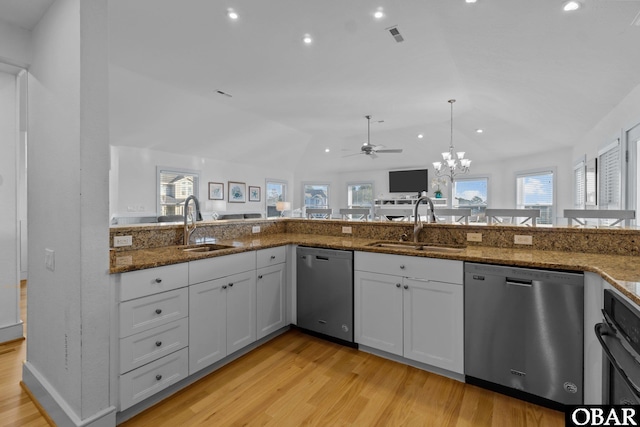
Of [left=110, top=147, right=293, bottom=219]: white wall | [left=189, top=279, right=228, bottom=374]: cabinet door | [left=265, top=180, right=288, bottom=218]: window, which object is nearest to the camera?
[left=189, top=279, right=228, bottom=374]: cabinet door

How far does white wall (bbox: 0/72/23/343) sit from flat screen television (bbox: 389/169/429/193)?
345 inches

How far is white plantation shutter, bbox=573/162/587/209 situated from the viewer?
5.49 m

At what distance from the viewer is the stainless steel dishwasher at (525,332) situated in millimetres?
1736

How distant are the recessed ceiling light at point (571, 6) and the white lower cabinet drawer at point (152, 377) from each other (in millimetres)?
3679

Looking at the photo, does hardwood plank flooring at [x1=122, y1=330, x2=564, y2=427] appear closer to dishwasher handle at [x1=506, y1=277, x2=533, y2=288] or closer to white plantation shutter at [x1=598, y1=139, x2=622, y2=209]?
dishwasher handle at [x1=506, y1=277, x2=533, y2=288]

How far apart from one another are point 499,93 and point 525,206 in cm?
408

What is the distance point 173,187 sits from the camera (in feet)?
23.0

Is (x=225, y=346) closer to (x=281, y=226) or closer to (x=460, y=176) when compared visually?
(x=281, y=226)

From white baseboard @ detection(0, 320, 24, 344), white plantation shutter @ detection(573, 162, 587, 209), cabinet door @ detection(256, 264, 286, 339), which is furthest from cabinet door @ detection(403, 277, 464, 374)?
white plantation shutter @ detection(573, 162, 587, 209)

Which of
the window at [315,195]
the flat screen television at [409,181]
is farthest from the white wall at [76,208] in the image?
the flat screen television at [409,181]

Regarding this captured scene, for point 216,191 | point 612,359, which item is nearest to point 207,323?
point 612,359

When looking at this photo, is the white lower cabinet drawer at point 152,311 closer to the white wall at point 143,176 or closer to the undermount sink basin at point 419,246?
the undermount sink basin at point 419,246

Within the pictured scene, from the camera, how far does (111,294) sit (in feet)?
5.52

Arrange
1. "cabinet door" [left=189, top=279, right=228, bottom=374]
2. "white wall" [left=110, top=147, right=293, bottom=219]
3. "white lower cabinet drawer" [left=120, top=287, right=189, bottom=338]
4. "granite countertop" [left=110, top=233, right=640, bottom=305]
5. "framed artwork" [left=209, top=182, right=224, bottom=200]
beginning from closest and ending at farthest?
"granite countertop" [left=110, top=233, right=640, bottom=305]
"white lower cabinet drawer" [left=120, top=287, right=189, bottom=338]
"cabinet door" [left=189, top=279, right=228, bottom=374]
"white wall" [left=110, top=147, right=293, bottom=219]
"framed artwork" [left=209, top=182, right=224, bottom=200]
